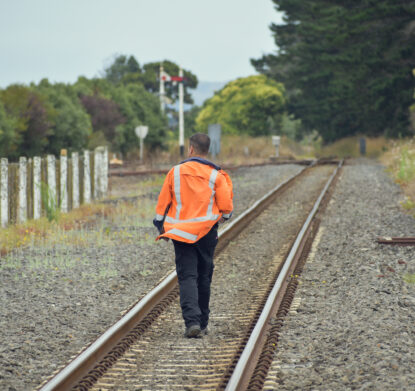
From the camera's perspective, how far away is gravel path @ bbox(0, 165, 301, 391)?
5363mm

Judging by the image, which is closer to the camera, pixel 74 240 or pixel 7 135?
pixel 74 240

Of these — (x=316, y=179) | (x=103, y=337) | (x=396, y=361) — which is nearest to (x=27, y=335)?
(x=103, y=337)

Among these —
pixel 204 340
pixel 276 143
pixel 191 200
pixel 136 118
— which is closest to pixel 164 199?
pixel 191 200

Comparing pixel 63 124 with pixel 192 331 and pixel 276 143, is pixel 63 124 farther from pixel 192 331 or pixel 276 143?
pixel 192 331

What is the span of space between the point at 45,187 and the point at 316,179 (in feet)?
36.6

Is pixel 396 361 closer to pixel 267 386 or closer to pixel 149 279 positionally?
pixel 267 386

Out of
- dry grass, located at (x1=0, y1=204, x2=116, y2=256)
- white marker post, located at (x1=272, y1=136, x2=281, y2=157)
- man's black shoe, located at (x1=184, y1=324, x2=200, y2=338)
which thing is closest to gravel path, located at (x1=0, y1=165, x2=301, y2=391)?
dry grass, located at (x1=0, y1=204, x2=116, y2=256)

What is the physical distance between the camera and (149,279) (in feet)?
26.7

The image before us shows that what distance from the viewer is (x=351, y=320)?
6109 mm

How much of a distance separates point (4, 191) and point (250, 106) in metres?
46.7

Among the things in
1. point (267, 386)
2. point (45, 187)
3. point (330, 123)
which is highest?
point (330, 123)

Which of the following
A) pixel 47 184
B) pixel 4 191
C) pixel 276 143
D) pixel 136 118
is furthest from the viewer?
pixel 136 118

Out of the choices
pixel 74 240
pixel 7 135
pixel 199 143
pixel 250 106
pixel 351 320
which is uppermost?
pixel 250 106

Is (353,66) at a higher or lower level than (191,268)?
higher
